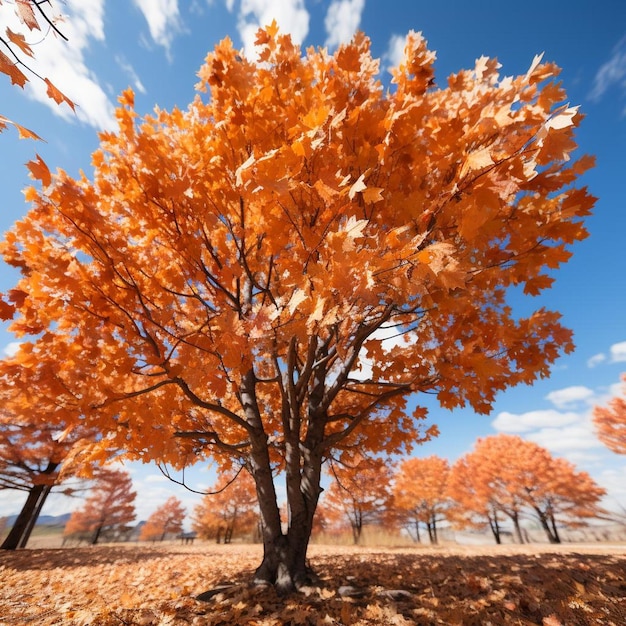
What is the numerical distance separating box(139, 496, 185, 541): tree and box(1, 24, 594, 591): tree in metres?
50.2

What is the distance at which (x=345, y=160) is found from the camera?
2.29m

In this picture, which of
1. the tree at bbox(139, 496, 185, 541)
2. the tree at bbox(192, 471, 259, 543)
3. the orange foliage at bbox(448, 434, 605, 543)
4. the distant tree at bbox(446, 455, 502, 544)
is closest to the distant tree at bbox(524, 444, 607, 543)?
the orange foliage at bbox(448, 434, 605, 543)

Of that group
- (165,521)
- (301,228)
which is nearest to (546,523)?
(301,228)

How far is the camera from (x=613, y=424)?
63.0 feet

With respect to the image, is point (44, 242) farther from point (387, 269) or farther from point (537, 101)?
point (537, 101)

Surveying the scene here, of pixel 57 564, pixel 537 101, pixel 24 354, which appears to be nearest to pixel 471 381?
pixel 537 101

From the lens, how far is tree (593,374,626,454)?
18.8 m

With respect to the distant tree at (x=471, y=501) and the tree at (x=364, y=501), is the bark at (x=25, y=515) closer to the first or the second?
the tree at (x=364, y=501)

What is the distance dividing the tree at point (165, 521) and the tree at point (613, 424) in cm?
4735

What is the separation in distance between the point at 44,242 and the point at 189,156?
1.54 m

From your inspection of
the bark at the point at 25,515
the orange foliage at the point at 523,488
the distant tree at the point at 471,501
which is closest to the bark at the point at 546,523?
the orange foliage at the point at 523,488

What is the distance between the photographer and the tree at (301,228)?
1.76 m

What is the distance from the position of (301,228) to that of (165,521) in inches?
2150

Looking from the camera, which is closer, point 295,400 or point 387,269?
point 387,269
